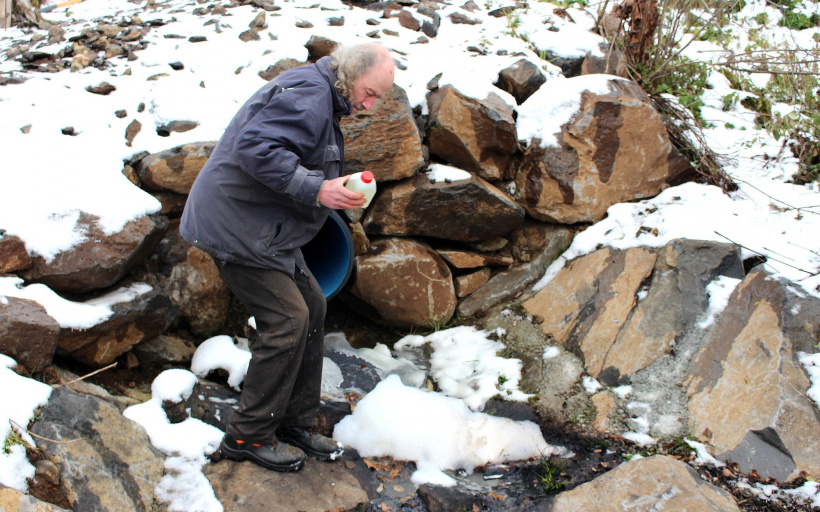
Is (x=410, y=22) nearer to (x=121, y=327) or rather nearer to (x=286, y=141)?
(x=286, y=141)

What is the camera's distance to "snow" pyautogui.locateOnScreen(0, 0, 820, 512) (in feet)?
9.45

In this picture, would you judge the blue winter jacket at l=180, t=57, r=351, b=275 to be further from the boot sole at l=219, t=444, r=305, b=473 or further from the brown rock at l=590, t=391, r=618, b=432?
the brown rock at l=590, t=391, r=618, b=432

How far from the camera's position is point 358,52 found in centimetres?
245

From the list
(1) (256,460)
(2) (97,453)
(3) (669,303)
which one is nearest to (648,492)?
(3) (669,303)

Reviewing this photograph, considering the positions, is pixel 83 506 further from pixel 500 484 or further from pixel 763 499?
pixel 763 499

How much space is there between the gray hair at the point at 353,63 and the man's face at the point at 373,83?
0.06 feet

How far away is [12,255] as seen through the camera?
290 centimetres

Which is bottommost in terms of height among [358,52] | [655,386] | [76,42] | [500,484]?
[500,484]

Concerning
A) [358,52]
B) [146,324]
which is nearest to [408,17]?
[358,52]

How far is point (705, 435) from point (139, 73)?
4275mm

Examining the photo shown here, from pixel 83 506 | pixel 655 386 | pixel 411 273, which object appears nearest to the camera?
pixel 83 506

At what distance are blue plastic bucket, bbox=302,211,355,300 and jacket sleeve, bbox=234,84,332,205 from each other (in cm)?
100

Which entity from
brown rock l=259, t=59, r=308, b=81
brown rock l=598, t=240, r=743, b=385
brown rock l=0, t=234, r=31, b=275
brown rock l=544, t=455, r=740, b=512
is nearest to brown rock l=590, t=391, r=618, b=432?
brown rock l=598, t=240, r=743, b=385

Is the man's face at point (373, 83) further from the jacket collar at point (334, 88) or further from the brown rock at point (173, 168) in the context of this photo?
the brown rock at point (173, 168)
